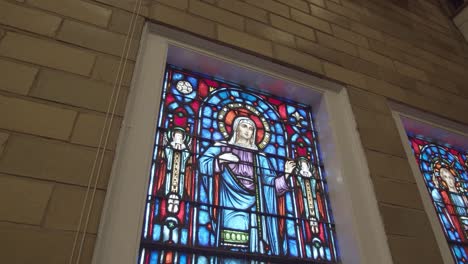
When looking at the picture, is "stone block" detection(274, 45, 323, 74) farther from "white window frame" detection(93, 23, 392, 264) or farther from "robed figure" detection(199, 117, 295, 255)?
"robed figure" detection(199, 117, 295, 255)

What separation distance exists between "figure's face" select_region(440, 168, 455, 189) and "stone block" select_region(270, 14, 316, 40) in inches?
51.5

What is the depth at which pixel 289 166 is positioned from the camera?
6.39 feet

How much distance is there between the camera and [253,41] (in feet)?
7.04

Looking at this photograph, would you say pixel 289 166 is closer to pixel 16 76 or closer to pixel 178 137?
pixel 178 137

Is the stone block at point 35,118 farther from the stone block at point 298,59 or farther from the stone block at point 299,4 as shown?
the stone block at point 299,4

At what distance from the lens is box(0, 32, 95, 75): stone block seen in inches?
56.7

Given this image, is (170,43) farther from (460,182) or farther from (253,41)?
(460,182)

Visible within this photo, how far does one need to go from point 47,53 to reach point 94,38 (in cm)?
23

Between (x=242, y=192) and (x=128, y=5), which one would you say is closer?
(x=242, y=192)

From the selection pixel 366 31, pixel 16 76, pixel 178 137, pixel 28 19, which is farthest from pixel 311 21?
pixel 16 76

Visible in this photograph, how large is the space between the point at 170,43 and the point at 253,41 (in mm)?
522

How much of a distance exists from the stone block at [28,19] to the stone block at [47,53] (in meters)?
0.06

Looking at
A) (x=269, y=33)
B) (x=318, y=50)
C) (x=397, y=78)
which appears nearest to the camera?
(x=269, y=33)

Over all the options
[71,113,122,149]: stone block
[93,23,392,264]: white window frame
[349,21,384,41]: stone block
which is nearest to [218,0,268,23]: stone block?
[93,23,392,264]: white window frame
